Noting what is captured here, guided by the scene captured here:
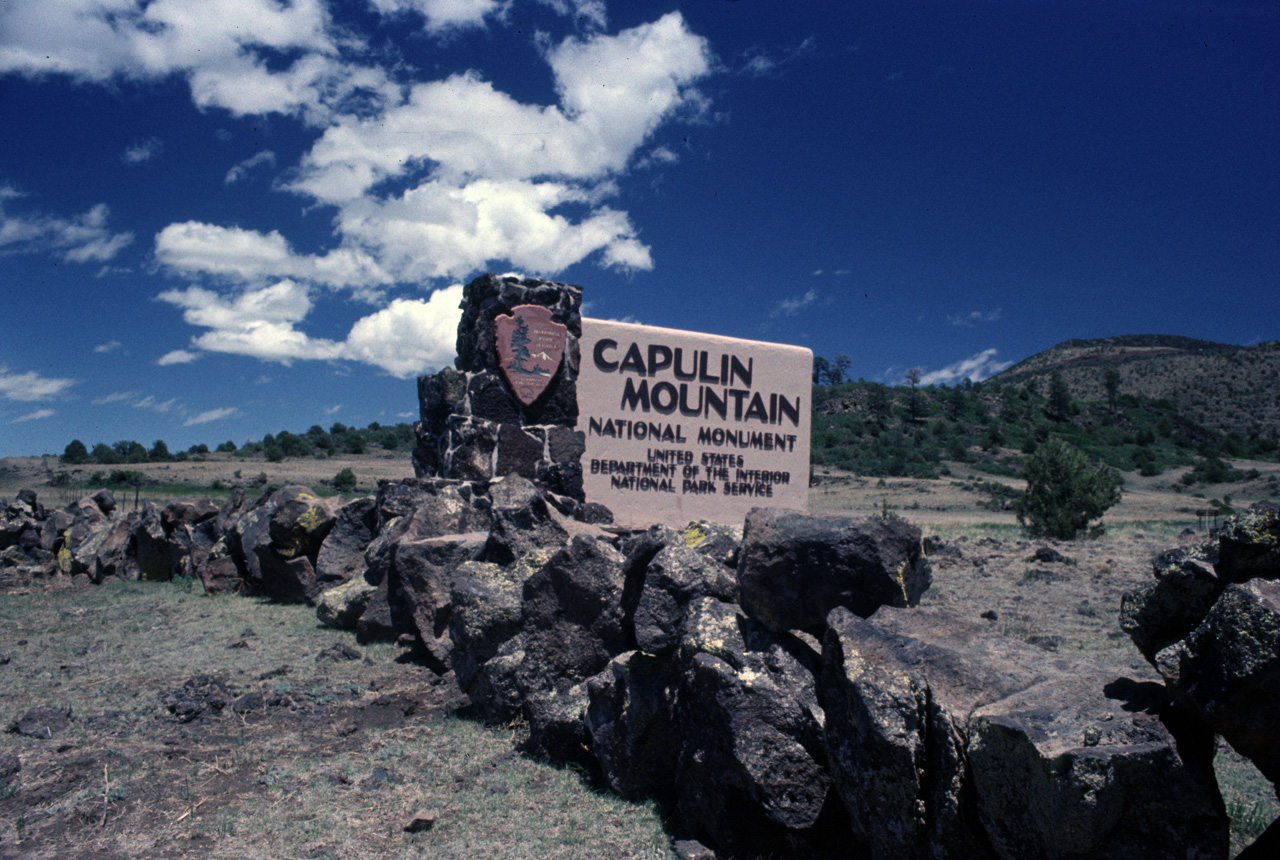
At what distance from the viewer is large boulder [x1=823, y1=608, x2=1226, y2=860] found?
81.3 inches

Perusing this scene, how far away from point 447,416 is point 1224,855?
7811mm

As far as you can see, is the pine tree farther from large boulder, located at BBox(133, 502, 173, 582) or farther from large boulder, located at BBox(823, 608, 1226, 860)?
large boulder, located at BBox(133, 502, 173, 582)

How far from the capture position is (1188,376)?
75.7 metres

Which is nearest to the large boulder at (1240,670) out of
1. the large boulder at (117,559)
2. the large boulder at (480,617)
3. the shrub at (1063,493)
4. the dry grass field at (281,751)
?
the dry grass field at (281,751)

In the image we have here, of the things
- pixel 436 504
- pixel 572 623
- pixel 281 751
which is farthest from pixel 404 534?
pixel 572 623

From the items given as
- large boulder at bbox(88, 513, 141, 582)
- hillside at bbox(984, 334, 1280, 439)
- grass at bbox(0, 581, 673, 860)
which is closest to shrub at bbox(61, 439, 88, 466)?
large boulder at bbox(88, 513, 141, 582)

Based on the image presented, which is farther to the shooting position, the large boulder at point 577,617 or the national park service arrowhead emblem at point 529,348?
the national park service arrowhead emblem at point 529,348

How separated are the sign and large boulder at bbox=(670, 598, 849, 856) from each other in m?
5.82

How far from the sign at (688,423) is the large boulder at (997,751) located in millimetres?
6351

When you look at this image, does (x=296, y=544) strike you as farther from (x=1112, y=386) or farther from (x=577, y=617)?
(x=1112, y=386)

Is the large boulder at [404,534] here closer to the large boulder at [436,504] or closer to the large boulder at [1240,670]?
the large boulder at [436,504]

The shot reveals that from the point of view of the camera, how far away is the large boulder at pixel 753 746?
3.15 metres

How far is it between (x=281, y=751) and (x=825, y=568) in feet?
10.9

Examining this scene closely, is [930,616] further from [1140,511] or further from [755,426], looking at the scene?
[1140,511]
